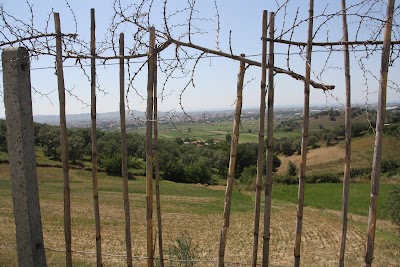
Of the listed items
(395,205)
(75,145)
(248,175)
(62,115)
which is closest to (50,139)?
(75,145)

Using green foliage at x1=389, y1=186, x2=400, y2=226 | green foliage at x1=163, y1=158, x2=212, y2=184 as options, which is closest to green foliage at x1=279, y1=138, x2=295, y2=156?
green foliage at x1=163, y1=158, x2=212, y2=184

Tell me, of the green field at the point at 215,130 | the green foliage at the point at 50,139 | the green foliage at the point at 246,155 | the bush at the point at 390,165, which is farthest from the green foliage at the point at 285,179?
the green foliage at the point at 50,139

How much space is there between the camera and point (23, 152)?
260cm

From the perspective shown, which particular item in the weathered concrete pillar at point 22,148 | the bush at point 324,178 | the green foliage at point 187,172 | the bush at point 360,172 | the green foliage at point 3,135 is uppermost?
the weathered concrete pillar at point 22,148

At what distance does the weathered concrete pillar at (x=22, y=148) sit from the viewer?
101 inches

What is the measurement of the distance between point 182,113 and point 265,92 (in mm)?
621

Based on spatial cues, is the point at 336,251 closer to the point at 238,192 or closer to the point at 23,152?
the point at 23,152

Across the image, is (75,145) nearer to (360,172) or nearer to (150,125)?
(360,172)

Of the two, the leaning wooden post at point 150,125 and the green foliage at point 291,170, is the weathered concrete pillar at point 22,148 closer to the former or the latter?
the leaning wooden post at point 150,125

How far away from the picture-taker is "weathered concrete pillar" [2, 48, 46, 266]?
8.45 ft

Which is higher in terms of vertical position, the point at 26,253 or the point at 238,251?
the point at 26,253

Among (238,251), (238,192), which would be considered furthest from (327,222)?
(238,192)

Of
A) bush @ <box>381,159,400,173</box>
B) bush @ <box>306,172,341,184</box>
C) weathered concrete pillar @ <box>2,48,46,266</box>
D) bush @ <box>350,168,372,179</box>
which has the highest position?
weathered concrete pillar @ <box>2,48,46,266</box>

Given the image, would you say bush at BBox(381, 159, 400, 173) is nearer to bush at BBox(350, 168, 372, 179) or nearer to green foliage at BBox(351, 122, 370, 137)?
bush at BBox(350, 168, 372, 179)
